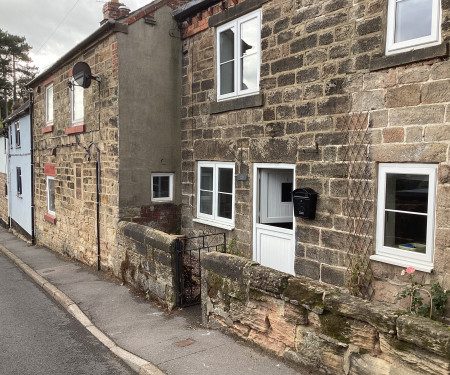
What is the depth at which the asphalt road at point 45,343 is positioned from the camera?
4832 mm

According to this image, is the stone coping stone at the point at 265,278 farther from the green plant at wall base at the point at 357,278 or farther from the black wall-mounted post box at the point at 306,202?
the black wall-mounted post box at the point at 306,202

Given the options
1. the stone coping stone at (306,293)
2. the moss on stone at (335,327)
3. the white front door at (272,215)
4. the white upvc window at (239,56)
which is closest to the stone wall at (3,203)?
the white upvc window at (239,56)

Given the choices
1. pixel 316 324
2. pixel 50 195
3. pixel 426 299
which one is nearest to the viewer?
pixel 316 324

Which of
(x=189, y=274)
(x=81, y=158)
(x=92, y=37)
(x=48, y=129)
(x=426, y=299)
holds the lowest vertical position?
(x=189, y=274)

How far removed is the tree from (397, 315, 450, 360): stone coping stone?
153 ft

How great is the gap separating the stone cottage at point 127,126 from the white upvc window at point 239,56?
151 centimetres

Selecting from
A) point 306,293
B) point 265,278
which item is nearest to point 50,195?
point 265,278

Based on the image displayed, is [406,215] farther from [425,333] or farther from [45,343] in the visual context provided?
[45,343]

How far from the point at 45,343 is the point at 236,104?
489 centimetres

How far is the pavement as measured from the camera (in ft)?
14.7

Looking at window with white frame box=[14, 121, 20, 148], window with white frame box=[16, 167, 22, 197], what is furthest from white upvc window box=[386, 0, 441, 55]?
window with white frame box=[16, 167, 22, 197]

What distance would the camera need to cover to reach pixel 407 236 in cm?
500

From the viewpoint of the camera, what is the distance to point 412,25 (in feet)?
15.8

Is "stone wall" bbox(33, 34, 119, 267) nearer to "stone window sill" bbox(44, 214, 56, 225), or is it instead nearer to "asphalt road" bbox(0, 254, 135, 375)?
"stone window sill" bbox(44, 214, 56, 225)
